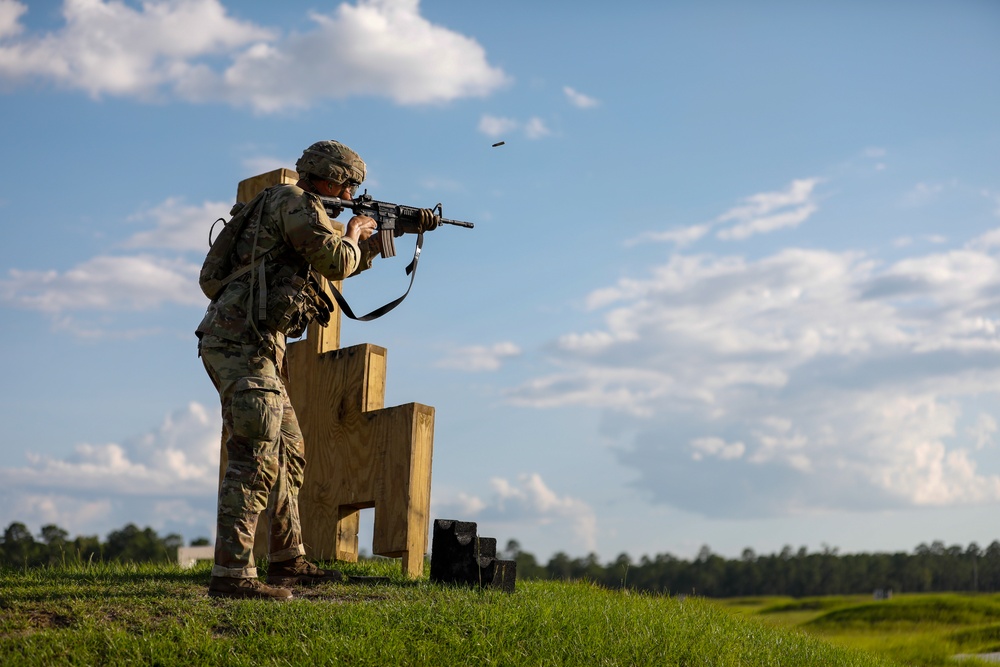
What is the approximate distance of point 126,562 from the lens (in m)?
9.94

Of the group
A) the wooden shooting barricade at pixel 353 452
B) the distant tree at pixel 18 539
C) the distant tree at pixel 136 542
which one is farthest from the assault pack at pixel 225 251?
the distant tree at pixel 136 542

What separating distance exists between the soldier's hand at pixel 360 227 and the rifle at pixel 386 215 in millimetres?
118

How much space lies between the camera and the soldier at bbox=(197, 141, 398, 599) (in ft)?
24.4

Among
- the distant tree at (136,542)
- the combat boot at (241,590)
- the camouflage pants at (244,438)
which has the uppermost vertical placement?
the camouflage pants at (244,438)

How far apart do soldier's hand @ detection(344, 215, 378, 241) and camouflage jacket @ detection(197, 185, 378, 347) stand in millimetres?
317

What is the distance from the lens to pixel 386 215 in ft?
29.6

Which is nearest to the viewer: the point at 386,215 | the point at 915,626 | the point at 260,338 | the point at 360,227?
the point at 260,338

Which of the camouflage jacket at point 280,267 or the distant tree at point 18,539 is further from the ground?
the camouflage jacket at point 280,267

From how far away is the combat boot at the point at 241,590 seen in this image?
7.46 meters

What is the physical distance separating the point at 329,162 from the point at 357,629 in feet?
11.7

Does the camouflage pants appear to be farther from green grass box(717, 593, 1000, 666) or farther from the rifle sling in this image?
green grass box(717, 593, 1000, 666)

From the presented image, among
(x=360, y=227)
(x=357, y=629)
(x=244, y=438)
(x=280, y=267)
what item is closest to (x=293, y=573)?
(x=244, y=438)

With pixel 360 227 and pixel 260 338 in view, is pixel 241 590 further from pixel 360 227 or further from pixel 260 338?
pixel 360 227

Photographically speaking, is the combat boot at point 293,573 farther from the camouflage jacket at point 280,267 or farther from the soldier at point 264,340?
the camouflage jacket at point 280,267
